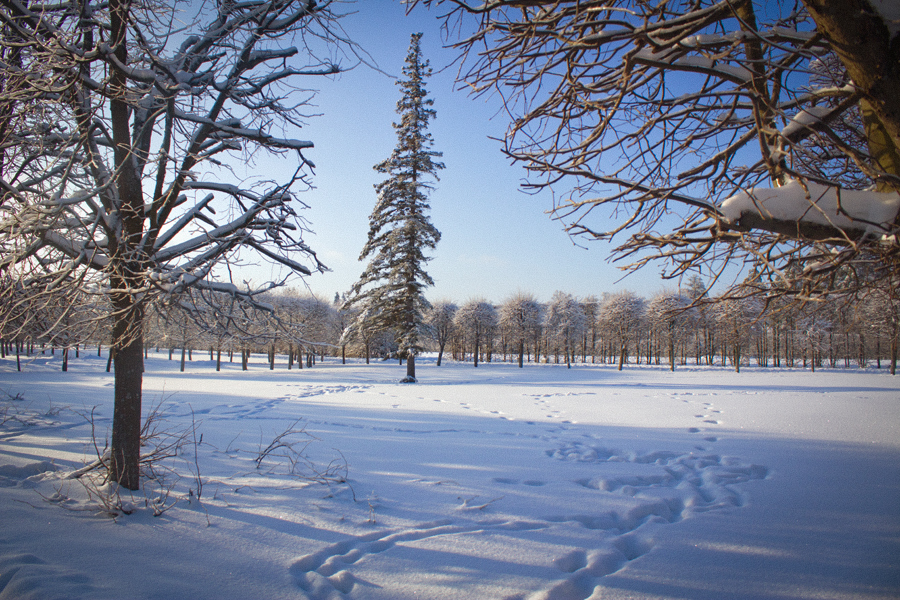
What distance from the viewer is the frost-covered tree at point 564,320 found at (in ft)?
145

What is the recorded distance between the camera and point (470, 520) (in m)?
3.20

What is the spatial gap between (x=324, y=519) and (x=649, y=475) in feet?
12.3

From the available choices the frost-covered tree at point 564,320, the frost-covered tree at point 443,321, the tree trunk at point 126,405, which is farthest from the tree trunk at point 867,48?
the frost-covered tree at point 443,321

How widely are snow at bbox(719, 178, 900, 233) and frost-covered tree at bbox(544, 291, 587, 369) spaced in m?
42.3

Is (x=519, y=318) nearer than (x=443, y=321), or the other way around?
(x=519, y=318)

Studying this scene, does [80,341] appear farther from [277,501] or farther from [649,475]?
[649,475]

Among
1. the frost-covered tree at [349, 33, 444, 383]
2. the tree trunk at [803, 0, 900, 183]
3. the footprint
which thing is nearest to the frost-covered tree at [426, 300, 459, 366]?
the frost-covered tree at [349, 33, 444, 383]

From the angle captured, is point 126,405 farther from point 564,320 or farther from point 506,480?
point 564,320

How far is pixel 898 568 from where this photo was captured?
101 inches

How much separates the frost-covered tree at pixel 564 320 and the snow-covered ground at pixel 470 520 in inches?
1515

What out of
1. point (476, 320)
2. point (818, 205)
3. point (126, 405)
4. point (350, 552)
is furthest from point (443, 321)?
point (818, 205)

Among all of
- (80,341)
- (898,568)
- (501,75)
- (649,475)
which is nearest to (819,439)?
(649,475)

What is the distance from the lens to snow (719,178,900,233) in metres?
1.84

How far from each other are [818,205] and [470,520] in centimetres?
332
